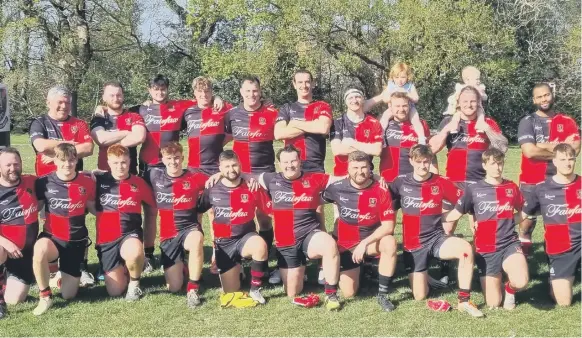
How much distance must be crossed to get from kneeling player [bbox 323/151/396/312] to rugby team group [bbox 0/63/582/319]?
1 cm

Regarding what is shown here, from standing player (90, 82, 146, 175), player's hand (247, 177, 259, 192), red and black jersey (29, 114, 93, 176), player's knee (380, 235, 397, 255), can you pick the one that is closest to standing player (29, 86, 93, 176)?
red and black jersey (29, 114, 93, 176)

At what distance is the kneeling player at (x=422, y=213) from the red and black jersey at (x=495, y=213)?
0.27 metres

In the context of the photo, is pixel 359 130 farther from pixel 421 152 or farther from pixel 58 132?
pixel 58 132

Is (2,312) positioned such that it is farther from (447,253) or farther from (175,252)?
(447,253)

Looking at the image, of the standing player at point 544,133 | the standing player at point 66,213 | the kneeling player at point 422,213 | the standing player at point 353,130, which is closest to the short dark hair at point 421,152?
the kneeling player at point 422,213

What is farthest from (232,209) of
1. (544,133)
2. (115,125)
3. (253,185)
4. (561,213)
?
(544,133)

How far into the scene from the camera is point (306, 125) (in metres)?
6.39

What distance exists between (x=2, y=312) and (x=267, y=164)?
2.99 metres

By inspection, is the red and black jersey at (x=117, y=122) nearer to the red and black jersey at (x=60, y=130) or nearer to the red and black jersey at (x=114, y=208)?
the red and black jersey at (x=60, y=130)

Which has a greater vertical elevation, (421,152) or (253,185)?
(421,152)

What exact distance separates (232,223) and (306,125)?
1.31 metres

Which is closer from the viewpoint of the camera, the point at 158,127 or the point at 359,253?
the point at 359,253

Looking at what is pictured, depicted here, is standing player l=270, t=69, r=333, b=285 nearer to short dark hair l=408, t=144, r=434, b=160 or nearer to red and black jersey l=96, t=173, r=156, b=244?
short dark hair l=408, t=144, r=434, b=160

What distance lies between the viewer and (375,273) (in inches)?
253
